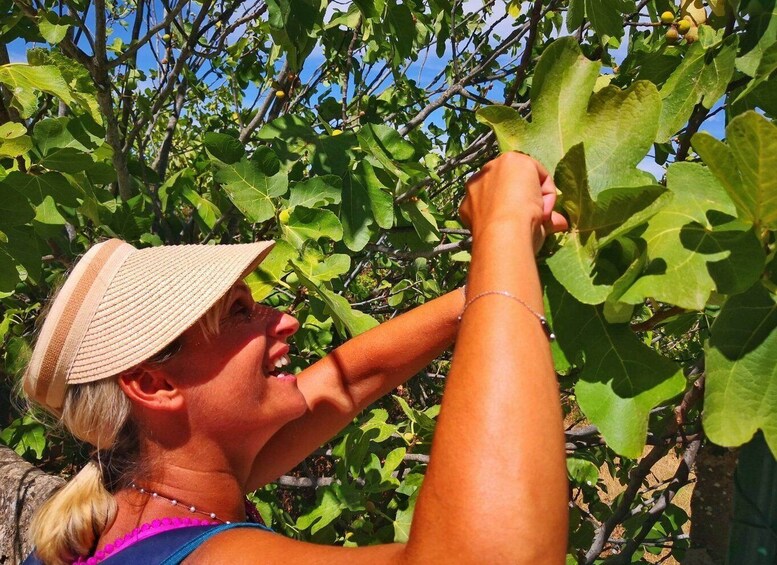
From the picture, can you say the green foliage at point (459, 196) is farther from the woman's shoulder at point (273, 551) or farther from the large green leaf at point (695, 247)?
the woman's shoulder at point (273, 551)

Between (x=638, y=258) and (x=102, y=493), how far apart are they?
3.65ft

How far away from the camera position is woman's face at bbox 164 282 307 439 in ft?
4.26

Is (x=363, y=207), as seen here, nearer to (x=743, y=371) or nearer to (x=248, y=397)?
(x=248, y=397)

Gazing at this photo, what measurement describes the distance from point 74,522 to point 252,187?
36.6 inches

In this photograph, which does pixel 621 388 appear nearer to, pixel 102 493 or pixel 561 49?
pixel 561 49

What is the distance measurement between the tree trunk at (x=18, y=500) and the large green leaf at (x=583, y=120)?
1989 millimetres

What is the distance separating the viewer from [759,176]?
0.80 m

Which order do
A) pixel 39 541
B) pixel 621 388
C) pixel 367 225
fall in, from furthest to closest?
1. pixel 367 225
2. pixel 39 541
3. pixel 621 388

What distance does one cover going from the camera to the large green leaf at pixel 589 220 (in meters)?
0.91

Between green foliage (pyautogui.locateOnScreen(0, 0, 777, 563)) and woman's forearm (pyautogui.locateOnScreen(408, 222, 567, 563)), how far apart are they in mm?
150

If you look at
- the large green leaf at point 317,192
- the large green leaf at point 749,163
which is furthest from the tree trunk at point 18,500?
the large green leaf at point 749,163

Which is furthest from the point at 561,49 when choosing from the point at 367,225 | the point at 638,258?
the point at 367,225

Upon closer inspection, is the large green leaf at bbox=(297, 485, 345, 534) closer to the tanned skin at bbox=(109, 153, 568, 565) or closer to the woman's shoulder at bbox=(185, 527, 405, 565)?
the tanned skin at bbox=(109, 153, 568, 565)

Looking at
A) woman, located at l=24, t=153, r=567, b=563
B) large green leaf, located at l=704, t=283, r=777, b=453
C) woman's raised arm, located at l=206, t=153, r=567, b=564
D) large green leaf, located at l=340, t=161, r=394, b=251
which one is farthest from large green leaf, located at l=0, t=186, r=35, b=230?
large green leaf, located at l=704, t=283, r=777, b=453
